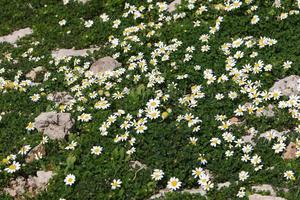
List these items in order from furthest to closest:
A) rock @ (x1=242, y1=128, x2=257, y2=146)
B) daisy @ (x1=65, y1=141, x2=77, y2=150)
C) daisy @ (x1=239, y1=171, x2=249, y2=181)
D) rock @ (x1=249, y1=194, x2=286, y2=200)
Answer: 1. daisy @ (x1=65, y1=141, x2=77, y2=150)
2. rock @ (x1=242, y1=128, x2=257, y2=146)
3. daisy @ (x1=239, y1=171, x2=249, y2=181)
4. rock @ (x1=249, y1=194, x2=286, y2=200)

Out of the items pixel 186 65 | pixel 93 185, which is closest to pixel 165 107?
pixel 186 65

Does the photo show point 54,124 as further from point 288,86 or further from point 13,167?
point 288,86

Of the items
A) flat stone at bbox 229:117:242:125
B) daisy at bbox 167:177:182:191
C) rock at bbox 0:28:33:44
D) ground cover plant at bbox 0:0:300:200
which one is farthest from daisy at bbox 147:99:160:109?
rock at bbox 0:28:33:44

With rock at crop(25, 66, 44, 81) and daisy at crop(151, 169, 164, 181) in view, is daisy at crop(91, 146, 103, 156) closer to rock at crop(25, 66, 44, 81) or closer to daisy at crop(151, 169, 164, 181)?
daisy at crop(151, 169, 164, 181)

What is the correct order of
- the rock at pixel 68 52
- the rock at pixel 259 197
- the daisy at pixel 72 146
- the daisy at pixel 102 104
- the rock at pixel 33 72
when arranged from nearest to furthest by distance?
the rock at pixel 259 197, the daisy at pixel 72 146, the daisy at pixel 102 104, the rock at pixel 33 72, the rock at pixel 68 52

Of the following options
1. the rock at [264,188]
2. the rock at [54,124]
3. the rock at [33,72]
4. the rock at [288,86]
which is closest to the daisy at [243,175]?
the rock at [264,188]

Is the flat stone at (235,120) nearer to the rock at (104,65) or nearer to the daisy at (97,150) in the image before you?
the daisy at (97,150)
